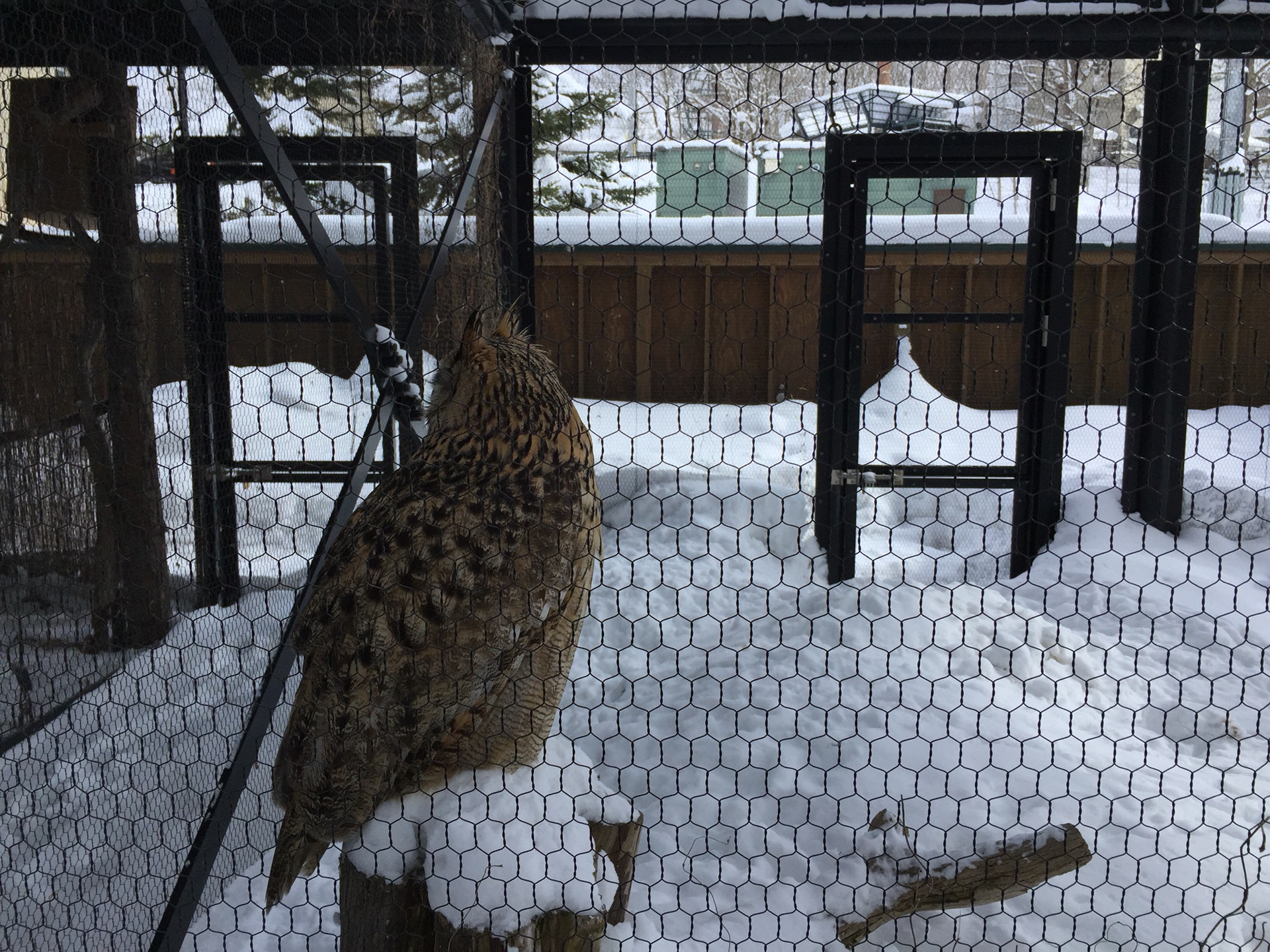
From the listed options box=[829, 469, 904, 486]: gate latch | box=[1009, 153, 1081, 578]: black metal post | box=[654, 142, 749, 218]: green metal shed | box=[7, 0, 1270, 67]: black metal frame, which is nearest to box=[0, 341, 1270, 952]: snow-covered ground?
box=[1009, 153, 1081, 578]: black metal post

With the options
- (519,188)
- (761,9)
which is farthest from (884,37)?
(519,188)

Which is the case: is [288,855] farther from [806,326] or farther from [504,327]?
[806,326]

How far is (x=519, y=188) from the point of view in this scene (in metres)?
3.82

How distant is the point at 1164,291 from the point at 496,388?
3125mm

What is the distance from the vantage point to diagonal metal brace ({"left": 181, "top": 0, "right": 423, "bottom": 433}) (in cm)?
217

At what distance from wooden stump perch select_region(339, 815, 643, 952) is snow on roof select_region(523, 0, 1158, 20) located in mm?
2618

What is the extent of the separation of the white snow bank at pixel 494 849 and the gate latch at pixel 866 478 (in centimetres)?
249

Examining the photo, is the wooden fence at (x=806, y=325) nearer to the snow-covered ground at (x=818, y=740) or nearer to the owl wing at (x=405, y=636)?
the snow-covered ground at (x=818, y=740)

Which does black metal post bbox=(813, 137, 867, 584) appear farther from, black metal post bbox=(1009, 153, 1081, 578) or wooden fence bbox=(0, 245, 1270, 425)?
black metal post bbox=(1009, 153, 1081, 578)

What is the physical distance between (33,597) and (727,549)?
9.55ft

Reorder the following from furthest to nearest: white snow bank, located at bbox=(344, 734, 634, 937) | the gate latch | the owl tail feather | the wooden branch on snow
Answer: the gate latch → the wooden branch on snow → the owl tail feather → white snow bank, located at bbox=(344, 734, 634, 937)

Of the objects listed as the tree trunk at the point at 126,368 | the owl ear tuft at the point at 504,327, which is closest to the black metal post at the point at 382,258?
the tree trunk at the point at 126,368

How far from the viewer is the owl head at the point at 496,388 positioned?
83.6 inches

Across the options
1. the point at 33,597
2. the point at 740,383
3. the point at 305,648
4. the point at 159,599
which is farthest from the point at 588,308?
the point at 305,648
